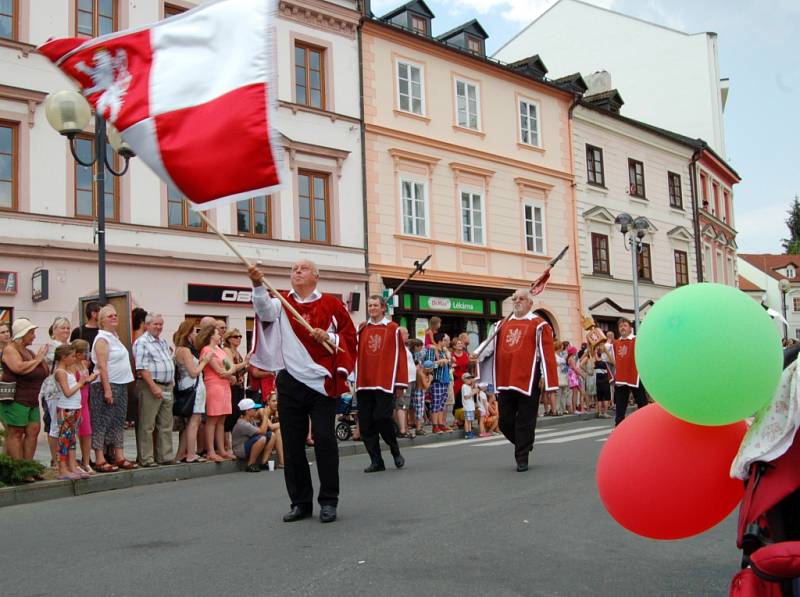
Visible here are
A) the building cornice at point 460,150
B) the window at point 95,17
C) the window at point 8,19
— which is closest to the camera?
the window at point 8,19

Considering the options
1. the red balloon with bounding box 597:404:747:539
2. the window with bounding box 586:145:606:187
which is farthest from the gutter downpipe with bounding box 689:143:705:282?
the red balloon with bounding box 597:404:747:539

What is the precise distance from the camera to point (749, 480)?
132 inches

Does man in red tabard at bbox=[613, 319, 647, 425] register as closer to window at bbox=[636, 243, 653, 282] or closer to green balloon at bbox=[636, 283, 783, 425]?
green balloon at bbox=[636, 283, 783, 425]

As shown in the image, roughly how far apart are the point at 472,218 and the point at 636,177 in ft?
36.2

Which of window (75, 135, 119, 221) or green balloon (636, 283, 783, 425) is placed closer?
green balloon (636, 283, 783, 425)

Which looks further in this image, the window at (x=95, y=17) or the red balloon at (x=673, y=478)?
the window at (x=95, y=17)

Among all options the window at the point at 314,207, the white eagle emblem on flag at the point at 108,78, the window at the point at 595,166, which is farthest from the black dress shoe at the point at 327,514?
the window at the point at 595,166

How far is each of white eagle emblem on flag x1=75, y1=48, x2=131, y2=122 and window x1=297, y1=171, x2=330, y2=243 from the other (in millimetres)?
16204

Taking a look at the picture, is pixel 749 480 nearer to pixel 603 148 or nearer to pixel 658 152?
pixel 603 148

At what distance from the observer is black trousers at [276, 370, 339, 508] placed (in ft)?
22.9

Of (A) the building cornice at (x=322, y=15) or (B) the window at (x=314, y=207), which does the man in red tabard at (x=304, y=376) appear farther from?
(A) the building cornice at (x=322, y=15)

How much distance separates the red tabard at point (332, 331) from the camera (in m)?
6.95

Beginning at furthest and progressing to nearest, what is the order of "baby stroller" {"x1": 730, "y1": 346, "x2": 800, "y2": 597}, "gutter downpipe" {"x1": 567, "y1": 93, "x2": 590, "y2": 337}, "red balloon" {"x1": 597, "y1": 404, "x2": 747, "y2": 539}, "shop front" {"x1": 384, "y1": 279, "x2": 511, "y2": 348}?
"gutter downpipe" {"x1": 567, "y1": 93, "x2": 590, "y2": 337} < "shop front" {"x1": 384, "y1": 279, "x2": 511, "y2": 348} < "red balloon" {"x1": 597, "y1": 404, "x2": 747, "y2": 539} < "baby stroller" {"x1": 730, "y1": 346, "x2": 800, "y2": 597}

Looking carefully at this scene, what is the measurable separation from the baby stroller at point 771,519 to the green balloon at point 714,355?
131 mm
